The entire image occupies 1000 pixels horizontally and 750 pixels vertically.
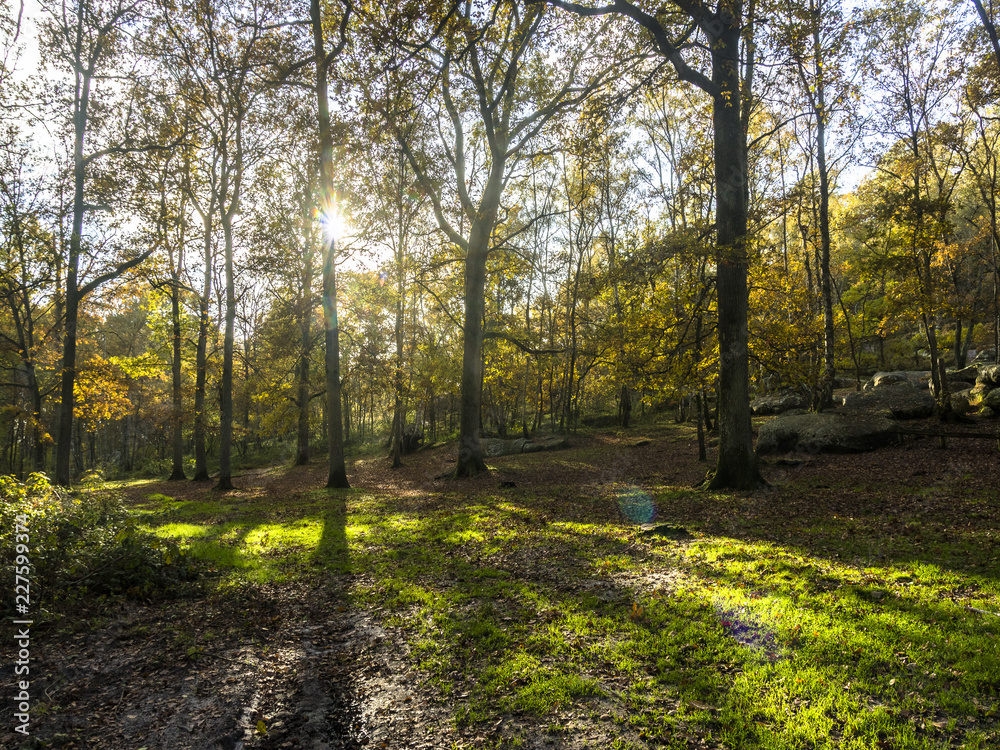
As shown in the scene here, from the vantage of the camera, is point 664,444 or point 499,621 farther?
point 664,444

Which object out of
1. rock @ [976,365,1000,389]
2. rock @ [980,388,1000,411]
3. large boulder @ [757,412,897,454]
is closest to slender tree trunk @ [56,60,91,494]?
large boulder @ [757,412,897,454]

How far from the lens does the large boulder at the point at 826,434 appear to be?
14.4 metres

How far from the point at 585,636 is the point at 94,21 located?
2456cm

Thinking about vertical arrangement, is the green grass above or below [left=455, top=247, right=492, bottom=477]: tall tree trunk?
below

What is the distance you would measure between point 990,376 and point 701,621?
70.2ft

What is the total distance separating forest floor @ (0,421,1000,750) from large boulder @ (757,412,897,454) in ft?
14.6

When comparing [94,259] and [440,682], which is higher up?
[94,259]

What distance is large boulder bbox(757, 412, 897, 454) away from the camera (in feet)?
47.3

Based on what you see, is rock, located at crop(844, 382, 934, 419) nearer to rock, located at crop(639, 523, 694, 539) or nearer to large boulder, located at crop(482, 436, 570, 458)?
rock, located at crop(639, 523, 694, 539)

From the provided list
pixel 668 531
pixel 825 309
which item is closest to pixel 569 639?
pixel 668 531

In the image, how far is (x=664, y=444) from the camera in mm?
23641

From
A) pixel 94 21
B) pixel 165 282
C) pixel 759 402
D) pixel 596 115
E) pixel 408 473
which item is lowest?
pixel 408 473

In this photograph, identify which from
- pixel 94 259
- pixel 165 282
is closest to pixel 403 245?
pixel 165 282

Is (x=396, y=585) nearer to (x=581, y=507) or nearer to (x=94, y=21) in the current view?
(x=581, y=507)
